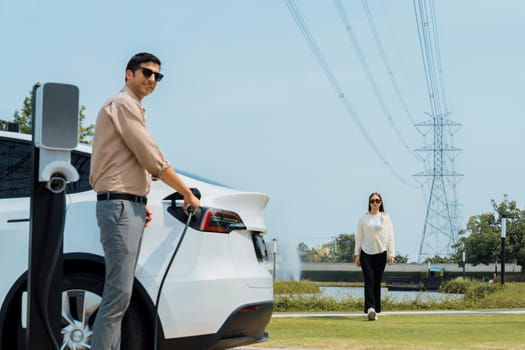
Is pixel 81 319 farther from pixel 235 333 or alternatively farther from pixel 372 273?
pixel 372 273

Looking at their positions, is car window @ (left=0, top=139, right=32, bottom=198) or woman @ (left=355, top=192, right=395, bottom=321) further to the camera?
woman @ (left=355, top=192, right=395, bottom=321)

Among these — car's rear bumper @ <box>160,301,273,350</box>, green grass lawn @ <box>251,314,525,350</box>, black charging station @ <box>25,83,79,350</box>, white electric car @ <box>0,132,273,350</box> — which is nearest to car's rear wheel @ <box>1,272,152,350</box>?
white electric car @ <box>0,132,273,350</box>

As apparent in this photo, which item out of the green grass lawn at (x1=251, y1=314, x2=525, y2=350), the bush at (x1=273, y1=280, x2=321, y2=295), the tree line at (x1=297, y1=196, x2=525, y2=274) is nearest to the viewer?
the green grass lawn at (x1=251, y1=314, x2=525, y2=350)

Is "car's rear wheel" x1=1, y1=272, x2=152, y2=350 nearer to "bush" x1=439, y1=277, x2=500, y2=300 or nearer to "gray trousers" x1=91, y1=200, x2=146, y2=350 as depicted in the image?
"gray trousers" x1=91, y1=200, x2=146, y2=350

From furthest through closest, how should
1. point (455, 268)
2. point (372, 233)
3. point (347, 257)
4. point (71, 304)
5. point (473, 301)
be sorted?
point (455, 268), point (347, 257), point (473, 301), point (372, 233), point (71, 304)

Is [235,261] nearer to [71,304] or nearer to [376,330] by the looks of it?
[71,304]

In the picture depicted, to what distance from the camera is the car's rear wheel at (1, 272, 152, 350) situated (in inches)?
210

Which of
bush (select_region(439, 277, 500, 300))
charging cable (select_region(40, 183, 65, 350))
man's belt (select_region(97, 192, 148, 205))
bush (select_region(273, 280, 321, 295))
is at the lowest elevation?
bush (select_region(273, 280, 321, 295))

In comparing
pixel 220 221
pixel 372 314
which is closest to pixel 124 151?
pixel 220 221

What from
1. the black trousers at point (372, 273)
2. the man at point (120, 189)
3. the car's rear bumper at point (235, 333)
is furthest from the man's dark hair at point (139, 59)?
the black trousers at point (372, 273)

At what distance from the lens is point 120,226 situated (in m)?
4.66

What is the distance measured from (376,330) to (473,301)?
947 cm

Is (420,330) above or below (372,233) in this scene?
below

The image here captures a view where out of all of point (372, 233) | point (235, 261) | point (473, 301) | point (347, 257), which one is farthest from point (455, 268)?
point (235, 261)
